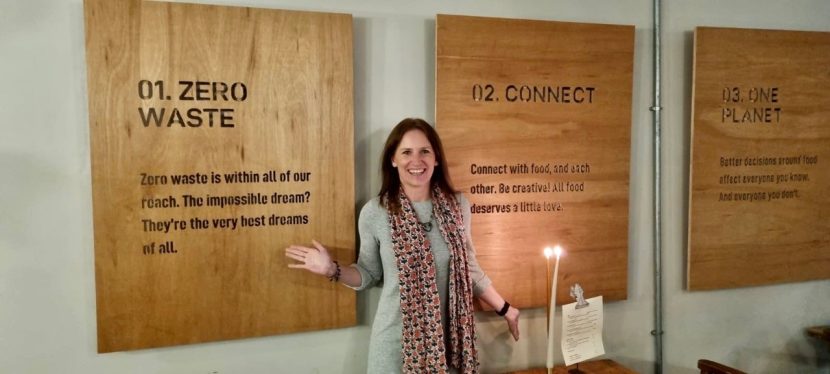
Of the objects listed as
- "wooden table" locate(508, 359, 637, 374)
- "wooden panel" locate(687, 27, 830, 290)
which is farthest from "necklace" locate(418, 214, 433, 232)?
"wooden panel" locate(687, 27, 830, 290)

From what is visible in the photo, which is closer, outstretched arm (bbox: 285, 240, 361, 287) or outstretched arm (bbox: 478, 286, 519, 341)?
outstretched arm (bbox: 285, 240, 361, 287)

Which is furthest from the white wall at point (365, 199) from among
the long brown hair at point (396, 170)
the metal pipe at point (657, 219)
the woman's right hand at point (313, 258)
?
the woman's right hand at point (313, 258)

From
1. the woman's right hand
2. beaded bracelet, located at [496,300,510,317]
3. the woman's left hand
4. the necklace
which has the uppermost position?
the necklace

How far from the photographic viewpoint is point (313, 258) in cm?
158

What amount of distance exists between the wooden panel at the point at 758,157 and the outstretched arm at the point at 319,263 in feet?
4.47

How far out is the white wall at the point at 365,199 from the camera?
4.92ft

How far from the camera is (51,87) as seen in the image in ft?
4.92

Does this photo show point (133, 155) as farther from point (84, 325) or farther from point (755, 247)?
point (755, 247)

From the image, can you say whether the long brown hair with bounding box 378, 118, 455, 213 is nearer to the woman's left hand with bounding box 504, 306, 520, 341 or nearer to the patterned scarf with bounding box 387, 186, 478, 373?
the patterned scarf with bounding box 387, 186, 478, 373

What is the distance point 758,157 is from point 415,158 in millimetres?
1468

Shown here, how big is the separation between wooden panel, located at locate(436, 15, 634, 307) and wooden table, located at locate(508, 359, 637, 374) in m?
0.25

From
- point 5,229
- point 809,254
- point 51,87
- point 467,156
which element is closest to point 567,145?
point 467,156

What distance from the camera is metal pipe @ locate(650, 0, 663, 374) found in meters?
2.00

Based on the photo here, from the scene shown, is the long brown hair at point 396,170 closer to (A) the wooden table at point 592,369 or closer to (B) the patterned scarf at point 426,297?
(B) the patterned scarf at point 426,297
